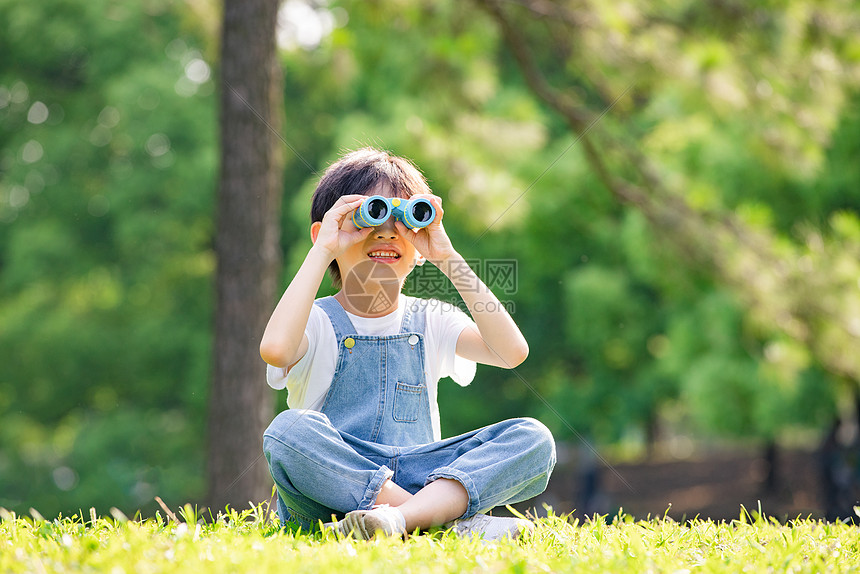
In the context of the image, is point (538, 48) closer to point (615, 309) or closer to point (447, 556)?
point (615, 309)

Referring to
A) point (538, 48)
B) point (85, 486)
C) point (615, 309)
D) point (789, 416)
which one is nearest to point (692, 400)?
point (789, 416)

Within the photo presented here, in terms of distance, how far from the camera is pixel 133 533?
2170 millimetres

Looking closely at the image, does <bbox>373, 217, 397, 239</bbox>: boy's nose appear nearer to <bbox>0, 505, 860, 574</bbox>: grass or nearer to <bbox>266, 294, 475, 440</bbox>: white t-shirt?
<bbox>266, 294, 475, 440</bbox>: white t-shirt

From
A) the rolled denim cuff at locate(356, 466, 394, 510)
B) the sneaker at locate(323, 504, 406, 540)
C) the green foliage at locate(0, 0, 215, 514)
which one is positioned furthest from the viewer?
the green foliage at locate(0, 0, 215, 514)

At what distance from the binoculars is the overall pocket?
0.52m

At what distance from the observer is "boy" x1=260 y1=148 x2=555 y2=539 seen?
7.99ft

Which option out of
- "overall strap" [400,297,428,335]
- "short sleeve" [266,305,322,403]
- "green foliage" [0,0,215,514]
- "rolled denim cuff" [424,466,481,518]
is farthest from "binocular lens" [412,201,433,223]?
"green foliage" [0,0,215,514]

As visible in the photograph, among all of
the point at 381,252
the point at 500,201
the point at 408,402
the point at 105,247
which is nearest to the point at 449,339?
the point at 408,402

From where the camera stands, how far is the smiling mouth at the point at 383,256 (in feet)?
9.11

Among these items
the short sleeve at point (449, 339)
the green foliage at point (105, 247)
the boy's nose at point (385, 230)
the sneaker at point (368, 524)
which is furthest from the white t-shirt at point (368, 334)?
the green foliage at point (105, 247)

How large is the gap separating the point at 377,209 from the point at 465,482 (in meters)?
0.89

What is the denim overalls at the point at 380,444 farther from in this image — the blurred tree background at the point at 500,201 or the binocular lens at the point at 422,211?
the blurred tree background at the point at 500,201

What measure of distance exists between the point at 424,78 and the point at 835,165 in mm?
4080

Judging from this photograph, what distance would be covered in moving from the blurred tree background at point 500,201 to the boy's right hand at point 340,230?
1.82m
